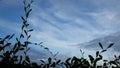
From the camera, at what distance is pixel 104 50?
139 inches

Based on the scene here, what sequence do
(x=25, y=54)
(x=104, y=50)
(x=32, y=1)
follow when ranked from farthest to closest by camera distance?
(x=32, y=1), (x=25, y=54), (x=104, y=50)

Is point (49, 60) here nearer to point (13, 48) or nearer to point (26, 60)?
point (26, 60)

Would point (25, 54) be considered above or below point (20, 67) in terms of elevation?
above

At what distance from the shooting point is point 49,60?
3.62m

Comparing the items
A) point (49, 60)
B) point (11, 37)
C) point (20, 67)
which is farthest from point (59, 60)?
point (11, 37)

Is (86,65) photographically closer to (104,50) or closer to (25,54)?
(104,50)

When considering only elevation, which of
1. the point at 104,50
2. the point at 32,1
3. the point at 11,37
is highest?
the point at 32,1

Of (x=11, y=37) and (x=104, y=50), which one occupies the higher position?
(x=11, y=37)

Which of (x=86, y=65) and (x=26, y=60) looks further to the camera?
(x=26, y=60)

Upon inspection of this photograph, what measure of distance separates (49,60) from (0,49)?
889 millimetres

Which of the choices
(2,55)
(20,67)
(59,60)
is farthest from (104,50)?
(2,55)

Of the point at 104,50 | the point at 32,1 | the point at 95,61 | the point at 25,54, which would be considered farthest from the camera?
the point at 32,1

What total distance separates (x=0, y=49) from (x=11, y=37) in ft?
0.93

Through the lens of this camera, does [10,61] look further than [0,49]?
No
